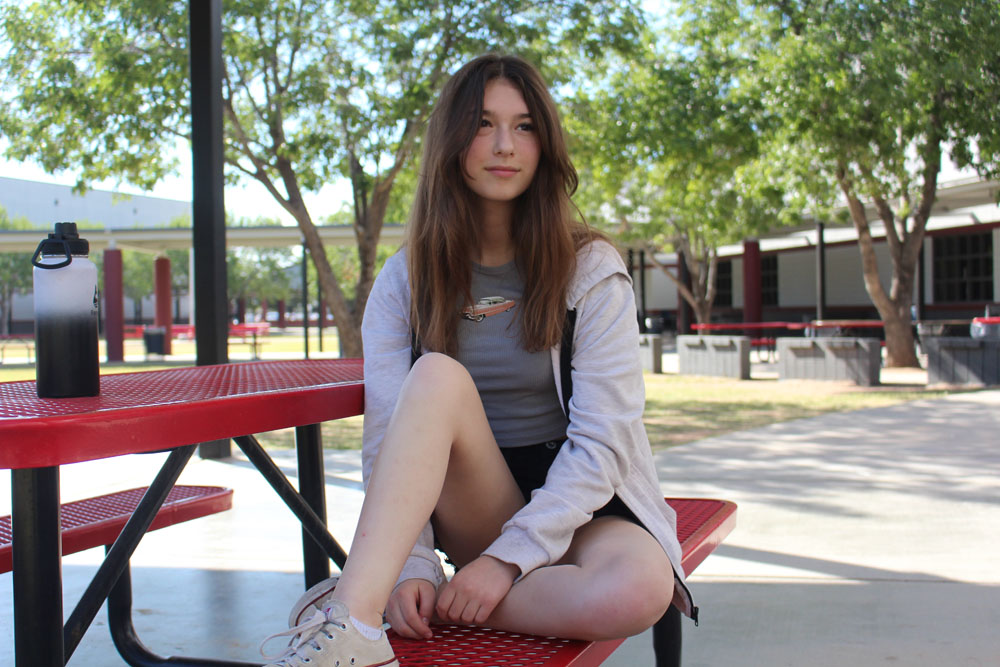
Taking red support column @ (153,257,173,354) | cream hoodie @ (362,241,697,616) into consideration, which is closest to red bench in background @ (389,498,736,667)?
cream hoodie @ (362,241,697,616)

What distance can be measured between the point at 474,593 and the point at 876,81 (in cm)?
969

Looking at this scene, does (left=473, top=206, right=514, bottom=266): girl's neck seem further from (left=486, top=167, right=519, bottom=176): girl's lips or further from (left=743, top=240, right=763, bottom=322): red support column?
(left=743, top=240, right=763, bottom=322): red support column

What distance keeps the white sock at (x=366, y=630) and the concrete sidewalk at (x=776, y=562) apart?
122 centimetres

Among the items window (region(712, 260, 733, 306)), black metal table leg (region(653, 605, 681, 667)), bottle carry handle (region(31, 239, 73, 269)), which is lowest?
black metal table leg (region(653, 605, 681, 667))

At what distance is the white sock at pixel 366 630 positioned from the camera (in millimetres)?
1348

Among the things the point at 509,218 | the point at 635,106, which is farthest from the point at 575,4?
the point at 509,218

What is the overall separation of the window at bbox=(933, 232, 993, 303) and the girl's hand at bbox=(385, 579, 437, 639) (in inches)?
829

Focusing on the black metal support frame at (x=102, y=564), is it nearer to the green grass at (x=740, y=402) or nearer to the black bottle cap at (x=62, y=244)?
the black bottle cap at (x=62, y=244)

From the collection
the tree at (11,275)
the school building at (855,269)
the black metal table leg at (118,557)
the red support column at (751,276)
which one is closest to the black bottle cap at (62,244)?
the black metal table leg at (118,557)

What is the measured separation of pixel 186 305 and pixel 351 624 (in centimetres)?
6504

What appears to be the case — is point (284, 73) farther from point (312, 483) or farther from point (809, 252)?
point (809, 252)

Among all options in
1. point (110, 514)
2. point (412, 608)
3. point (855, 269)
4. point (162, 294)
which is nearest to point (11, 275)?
point (162, 294)

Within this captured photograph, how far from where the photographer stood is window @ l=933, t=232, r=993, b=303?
19859mm

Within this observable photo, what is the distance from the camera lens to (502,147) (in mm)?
1915
